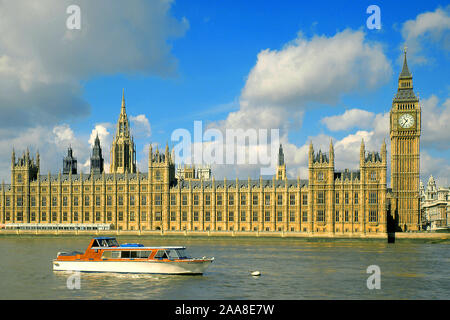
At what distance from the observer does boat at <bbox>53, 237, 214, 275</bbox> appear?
59.4 meters

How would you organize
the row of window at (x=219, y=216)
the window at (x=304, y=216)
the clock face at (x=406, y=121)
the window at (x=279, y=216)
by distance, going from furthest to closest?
the clock face at (x=406, y=121)
the window at (x=279, y=216)
the window at (x=304, y=216)
the row of window at (x=219, y=216)

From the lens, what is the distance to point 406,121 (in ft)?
474

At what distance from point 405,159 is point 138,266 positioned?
336 feet

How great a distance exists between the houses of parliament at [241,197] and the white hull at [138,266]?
244 ft

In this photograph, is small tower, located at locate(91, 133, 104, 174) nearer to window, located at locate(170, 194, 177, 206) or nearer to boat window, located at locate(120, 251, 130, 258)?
window, located at locate(170, 194, 177, 206)

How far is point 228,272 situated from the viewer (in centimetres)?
6269

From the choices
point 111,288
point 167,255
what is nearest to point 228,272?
point 167,255

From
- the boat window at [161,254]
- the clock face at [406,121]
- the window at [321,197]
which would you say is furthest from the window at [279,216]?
the boat window at [161,254]

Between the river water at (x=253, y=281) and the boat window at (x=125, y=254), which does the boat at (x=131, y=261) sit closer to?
the boat window at (x=125, y=254)

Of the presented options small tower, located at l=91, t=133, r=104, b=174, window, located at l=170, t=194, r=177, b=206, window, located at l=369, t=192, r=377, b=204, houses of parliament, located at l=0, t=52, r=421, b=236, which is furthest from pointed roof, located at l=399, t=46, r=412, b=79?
small tower, located at l=91, t=133, r=104, b=174

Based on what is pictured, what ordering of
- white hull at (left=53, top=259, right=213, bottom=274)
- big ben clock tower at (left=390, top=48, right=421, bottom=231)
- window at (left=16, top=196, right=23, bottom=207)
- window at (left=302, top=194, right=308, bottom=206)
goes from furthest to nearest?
window at (left=16, top=196, right=23, bottom=207) → big ben clock tower at (left=390, top=48, right=421, bottom=231) → window at (left=302, top=194, right=308, bottom=206) → white hull at (left=53, top=259, right=213, bottom=274)

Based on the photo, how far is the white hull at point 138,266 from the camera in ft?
194
